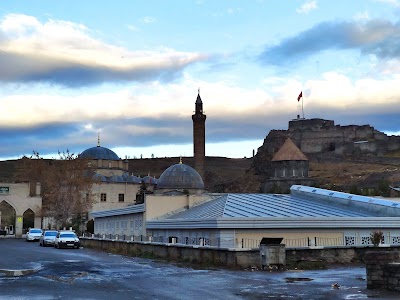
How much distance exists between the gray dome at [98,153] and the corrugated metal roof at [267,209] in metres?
60.2

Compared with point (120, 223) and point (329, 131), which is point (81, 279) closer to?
point (120, 223)

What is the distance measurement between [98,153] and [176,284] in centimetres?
8230

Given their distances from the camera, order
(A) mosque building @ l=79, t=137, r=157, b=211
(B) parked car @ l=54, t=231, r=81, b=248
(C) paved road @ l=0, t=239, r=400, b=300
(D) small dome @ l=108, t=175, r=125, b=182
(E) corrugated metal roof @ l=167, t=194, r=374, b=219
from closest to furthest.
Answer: (C) paved road @ l=0, t=239, r=400, b=300, (E) corrugated metal roof @ l=167, t=194, r=374, b=219, (B) parked car @ l=54, t=231, r=81, b=248, (A) mosque building @ l=79, t=137, r=157, b=211, (D) small dome @ l=108, t=175, r=125, b=182

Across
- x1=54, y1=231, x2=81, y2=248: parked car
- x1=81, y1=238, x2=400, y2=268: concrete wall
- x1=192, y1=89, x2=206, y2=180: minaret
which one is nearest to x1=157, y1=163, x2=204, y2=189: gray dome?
x1=54, y1=231, x2=81, y2=248: parked car

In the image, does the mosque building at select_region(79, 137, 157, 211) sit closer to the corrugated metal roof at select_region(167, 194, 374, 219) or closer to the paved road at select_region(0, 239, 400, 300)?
→ the corrugated metal roof at select_region(167, 194, 374, 219)

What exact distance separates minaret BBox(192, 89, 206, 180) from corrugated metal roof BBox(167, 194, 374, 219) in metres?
69.5

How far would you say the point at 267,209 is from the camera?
1302 inches

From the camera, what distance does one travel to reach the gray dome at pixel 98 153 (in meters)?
98.2

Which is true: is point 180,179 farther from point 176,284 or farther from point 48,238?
point 176,284

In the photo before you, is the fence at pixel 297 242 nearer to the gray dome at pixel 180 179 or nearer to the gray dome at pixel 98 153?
the gray dome at pixel 180 179

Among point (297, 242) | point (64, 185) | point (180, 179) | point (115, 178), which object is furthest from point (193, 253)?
point (115, 178)

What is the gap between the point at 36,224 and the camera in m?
82.8

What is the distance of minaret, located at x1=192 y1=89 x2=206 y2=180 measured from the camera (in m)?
110

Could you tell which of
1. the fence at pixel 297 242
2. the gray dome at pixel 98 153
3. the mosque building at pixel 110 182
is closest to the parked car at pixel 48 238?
the fence at pixel 297 242
